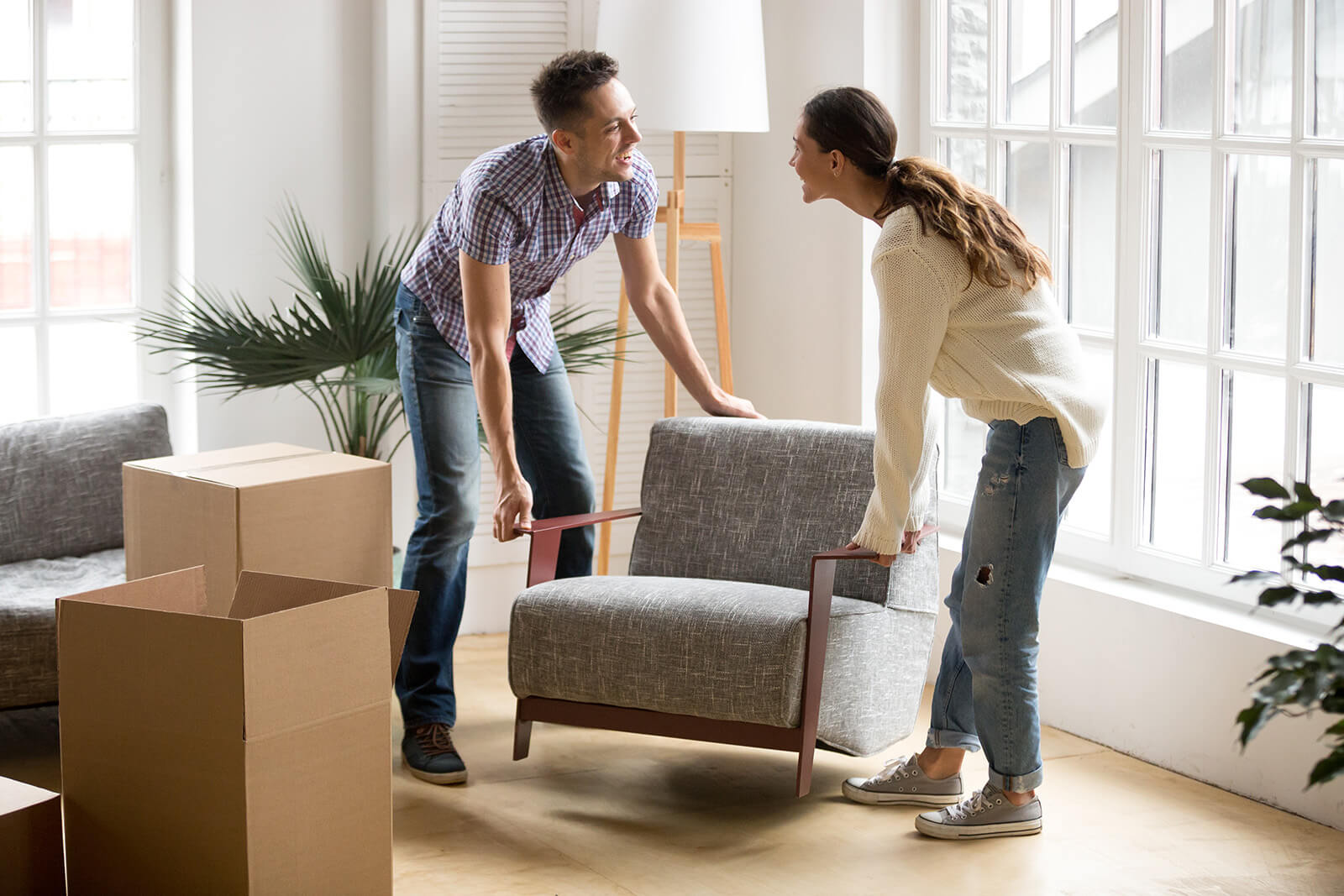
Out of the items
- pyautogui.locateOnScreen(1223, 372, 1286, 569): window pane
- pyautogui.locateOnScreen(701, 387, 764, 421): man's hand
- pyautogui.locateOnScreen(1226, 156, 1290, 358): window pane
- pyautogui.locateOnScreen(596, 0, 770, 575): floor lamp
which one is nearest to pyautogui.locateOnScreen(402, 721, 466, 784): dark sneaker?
pyautogui.locateOnScreen(701, 387, 764, 421): man's hand

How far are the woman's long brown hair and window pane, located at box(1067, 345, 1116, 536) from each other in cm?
88

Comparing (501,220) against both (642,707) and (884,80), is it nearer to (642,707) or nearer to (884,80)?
(642,707)

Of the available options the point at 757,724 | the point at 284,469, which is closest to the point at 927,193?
the point at 757,724

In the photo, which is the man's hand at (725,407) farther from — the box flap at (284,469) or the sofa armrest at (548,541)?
the box flap at (284,469)

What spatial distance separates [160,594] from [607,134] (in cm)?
125

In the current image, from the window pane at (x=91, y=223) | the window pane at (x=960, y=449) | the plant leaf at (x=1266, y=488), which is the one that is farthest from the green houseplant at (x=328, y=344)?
the plant leaf at (x=1266, y=488)

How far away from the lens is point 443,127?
4.12 m

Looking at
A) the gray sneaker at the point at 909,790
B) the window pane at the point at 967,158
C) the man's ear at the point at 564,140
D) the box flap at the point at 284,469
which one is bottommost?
the gray sneaker at the point at 909,790

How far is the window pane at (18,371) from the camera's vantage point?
13.3 feet

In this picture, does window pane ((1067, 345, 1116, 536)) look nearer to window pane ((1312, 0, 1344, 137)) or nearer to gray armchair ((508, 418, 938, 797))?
gray armchair ((508, 418, 938, 797))

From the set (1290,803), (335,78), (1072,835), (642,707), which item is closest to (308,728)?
(642,707)

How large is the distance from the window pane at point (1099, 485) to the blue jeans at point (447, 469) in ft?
3.86

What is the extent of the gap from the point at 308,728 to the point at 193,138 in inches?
96.0

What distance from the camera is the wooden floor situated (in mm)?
2645
